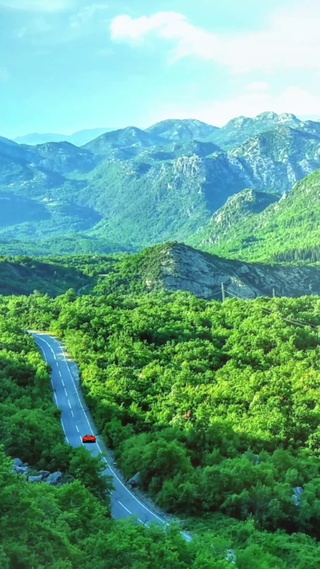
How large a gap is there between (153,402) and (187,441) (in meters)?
7.84

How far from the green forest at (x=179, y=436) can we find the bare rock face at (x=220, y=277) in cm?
7164

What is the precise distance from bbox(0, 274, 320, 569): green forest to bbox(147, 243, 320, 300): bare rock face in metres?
71.6

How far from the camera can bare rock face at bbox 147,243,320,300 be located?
150 meters

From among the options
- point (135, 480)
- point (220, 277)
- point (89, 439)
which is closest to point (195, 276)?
point (220, 277)

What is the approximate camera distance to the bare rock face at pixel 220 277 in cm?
14950

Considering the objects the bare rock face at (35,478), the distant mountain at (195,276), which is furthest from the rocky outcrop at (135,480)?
the distant mountain at (195,276)

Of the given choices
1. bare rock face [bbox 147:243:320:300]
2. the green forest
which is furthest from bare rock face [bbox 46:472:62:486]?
bare rock face [bbox 147:243:320:300]

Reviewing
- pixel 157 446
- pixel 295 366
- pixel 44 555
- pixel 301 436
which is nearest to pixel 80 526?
pixel 44 555

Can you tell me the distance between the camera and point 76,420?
169ft

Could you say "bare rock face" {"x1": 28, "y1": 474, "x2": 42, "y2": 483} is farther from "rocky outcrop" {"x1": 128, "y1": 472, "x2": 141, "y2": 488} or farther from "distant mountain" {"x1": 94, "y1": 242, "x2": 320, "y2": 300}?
"distant mountain" {"x1": 94, "y1": 242, "x2": 320, "y2": 300}

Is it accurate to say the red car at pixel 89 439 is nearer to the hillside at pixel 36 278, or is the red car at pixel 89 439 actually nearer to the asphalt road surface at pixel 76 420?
the asphalt road surface at pixel 76 420

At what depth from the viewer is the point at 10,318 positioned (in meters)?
82.3

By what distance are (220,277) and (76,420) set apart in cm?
10860

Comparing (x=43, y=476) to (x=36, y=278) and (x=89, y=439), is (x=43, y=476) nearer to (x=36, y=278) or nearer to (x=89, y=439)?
(x=89, y=439)
